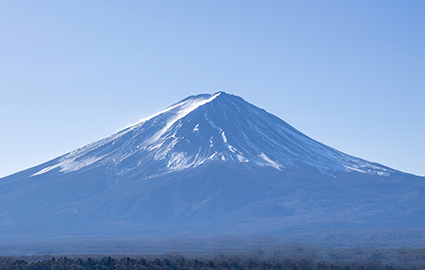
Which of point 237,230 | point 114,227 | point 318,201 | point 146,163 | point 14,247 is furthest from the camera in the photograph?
point 146,163

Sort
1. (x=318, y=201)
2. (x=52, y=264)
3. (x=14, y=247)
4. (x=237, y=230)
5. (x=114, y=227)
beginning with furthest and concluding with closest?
(x=318, y=201)
(x=114, y=227)
(x=237, y=230)
(x=14, y=247)
(x=52, y=264)

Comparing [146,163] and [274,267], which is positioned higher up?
[146,163]

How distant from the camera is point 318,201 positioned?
569 feet

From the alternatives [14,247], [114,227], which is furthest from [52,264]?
[114,227]

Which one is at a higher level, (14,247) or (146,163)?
(146,163)

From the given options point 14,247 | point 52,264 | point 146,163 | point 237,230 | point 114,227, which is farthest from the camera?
point 146,163

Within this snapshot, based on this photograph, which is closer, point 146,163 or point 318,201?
point 318,201

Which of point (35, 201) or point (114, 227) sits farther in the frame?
point (35, 201)

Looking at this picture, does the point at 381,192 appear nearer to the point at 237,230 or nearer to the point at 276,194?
the point at 276,194

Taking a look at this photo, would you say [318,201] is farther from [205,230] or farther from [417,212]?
[205,230]

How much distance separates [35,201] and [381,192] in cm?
9663

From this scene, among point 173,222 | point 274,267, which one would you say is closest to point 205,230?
point 173,222

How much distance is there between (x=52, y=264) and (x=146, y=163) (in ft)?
475

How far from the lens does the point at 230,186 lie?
182375 mm
